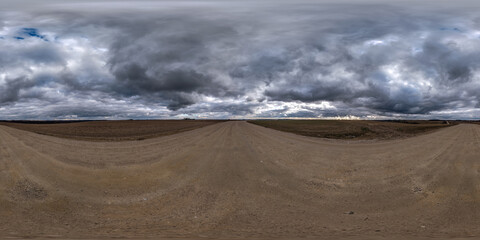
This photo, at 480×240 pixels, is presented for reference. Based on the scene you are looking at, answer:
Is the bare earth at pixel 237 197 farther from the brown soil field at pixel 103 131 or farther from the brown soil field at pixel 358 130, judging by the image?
the brown soil field at pixel 358 130

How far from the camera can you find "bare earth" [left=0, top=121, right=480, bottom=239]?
7438 mm

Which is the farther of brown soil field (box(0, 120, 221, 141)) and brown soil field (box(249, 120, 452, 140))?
brown soil field (box(249, 120, 452, 140))

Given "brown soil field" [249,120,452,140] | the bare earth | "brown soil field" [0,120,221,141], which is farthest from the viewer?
"brown soil field" [249,120,452,140]

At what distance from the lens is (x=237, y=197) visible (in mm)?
9680

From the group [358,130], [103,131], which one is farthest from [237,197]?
[358,130]

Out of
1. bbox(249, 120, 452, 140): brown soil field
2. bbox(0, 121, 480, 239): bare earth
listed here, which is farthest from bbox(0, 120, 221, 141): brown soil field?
bbox(249, 120, 452, 140): brown soil field

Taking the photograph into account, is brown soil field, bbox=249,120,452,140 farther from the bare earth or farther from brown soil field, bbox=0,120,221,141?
brown soil field, bbox=0,120,221,141

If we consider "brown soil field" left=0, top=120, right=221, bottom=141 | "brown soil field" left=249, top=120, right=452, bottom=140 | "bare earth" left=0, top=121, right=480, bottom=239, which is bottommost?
"bare earth" left=0, top=121, right=480, bottom=239

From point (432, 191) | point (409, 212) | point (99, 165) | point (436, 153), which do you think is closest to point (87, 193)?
point (99, 165)

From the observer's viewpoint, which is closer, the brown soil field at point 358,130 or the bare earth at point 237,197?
the bare earth at point 237,197

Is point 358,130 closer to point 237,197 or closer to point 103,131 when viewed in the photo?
point 103,131

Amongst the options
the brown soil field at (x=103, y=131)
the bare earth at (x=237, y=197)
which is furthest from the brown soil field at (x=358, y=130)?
the brown soil field at (x=103, y=131)

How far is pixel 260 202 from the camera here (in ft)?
30.3

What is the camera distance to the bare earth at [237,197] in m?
7.44
